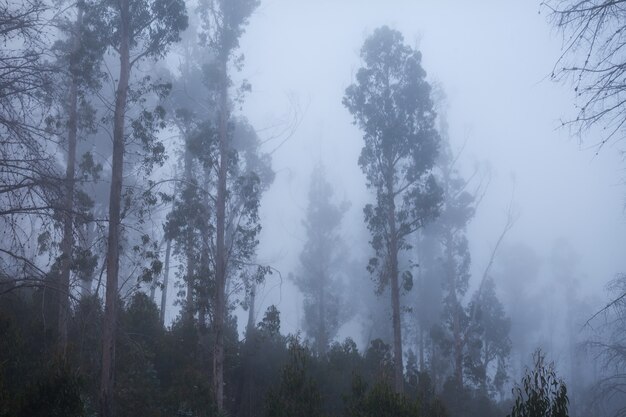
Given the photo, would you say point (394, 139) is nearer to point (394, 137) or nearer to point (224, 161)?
point (394, 137)

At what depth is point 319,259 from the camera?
39.4 m

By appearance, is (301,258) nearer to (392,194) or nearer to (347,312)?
(347,312)

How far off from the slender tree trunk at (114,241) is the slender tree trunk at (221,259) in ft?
14.1

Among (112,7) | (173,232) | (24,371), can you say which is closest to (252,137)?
(173,232)

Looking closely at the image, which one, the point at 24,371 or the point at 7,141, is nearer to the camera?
the point at 7,141

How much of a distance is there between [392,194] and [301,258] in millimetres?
21839

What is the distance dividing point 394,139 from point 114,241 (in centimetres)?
1219

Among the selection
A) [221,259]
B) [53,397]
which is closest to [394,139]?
[221,259]

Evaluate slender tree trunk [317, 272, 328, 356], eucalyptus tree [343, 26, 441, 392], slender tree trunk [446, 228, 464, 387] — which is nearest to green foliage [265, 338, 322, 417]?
eucalyptus tree [343, 26, 441, 392]

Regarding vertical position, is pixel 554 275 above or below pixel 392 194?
above

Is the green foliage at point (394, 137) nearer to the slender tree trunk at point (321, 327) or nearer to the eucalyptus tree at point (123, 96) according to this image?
the eucalyptus tree at point (123, 96)

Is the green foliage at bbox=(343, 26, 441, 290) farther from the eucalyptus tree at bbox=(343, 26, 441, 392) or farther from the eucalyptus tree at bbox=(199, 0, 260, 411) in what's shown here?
the eucalyptus tree at bbox=(199, 0, 260, 411)

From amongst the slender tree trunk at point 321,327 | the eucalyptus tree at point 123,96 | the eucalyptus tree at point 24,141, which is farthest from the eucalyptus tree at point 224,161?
the slender tree trunk at point 321,327

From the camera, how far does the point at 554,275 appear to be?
66375mm
